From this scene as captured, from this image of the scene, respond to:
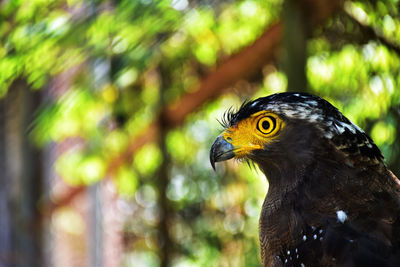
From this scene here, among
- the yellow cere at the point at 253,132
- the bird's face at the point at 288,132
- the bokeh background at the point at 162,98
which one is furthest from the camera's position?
the bokeh background at the point at 162,98

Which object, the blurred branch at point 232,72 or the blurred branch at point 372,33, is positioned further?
the blurred branch at point 232,72

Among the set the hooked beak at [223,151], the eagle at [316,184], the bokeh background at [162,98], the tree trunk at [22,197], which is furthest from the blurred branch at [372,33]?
the tree trunk at [22,197]

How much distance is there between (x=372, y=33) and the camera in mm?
2828

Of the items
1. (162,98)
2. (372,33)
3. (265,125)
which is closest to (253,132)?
(265,125)

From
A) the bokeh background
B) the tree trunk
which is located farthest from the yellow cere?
the tree trunk

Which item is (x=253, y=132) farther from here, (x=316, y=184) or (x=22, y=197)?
(x=22, y=197)

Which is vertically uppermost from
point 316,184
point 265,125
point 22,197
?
point 265,125

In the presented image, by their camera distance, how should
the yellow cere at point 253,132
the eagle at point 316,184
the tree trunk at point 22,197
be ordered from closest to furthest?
1. the eagle at point 316,184
2. the yellow cere at point 253,132
3. the tree trunk at point 22,197

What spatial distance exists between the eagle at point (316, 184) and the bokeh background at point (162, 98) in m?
0.72

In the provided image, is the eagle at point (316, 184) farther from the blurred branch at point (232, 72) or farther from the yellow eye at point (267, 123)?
the blurred branch at point (232, 72)

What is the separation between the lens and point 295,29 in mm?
2824

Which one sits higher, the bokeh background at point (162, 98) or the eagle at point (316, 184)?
the eagle at point (316, 184)

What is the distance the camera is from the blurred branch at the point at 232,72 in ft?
9.67

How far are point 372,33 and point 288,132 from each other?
3.65 ft
